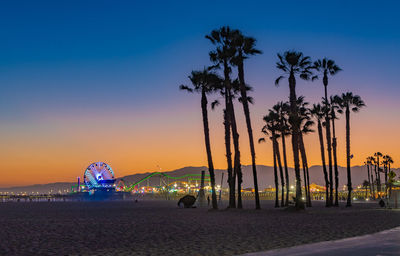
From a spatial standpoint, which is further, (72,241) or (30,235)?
(30,235)

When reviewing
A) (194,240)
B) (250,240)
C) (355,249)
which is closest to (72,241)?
(194,240)

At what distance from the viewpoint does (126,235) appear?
17.8m

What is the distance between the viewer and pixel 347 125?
49625mm

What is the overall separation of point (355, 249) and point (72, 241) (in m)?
9.36

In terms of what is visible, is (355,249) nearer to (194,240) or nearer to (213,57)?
(194,240)

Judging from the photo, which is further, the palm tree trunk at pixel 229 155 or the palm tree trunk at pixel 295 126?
the palm tree trunk at pixel 229 155

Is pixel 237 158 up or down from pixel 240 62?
down

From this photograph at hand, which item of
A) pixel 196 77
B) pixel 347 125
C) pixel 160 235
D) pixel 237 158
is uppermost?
pixel 196 77

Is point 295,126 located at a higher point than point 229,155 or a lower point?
higher

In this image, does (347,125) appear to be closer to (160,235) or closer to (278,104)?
(278,104)

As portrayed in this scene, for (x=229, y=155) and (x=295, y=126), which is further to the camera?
(x=229, y=155)

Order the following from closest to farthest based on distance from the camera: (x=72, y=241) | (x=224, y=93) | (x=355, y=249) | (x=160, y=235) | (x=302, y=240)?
(x=355, y=249) < (x=302, y=240) < (x=72, y=241) < (x=160, y=235) < (x=224, y=93)

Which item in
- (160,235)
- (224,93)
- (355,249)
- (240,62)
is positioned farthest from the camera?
(224,93)

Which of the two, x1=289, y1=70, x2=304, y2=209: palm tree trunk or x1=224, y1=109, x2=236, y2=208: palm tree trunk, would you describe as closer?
x1=289, y1=70, x2=304, y2=209: palm tree trunk
